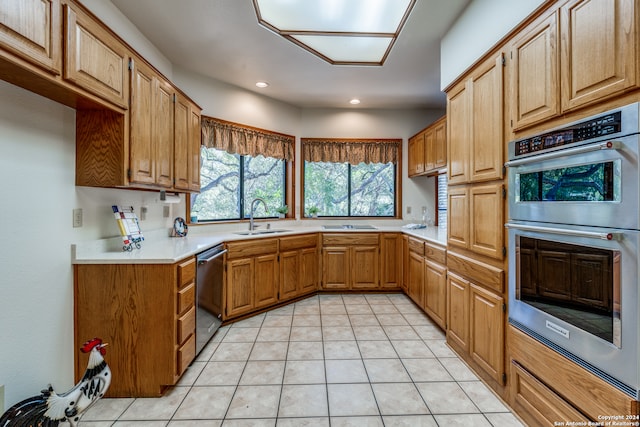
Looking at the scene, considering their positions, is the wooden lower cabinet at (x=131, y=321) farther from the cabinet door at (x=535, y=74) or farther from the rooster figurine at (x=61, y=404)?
the cabinet door at (x=535, y=74)

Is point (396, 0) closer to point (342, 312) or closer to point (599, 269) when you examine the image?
point (599, 269)

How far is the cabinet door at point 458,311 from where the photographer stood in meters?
2.24

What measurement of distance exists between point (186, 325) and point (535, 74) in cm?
266

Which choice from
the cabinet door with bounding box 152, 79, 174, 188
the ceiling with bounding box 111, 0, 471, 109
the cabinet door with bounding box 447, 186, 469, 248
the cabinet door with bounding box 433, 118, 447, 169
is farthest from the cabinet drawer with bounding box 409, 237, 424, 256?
the cabinet door with bounding box 152, 79, 174, 188

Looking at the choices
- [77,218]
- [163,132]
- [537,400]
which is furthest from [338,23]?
[537,400]

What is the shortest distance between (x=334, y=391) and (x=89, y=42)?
8.31ft

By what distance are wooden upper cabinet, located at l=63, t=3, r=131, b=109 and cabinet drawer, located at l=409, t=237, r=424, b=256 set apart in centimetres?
297

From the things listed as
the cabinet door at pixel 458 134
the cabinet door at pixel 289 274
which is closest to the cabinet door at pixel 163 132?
the cabinet door at pixel 289 274

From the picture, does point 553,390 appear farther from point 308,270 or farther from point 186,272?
point 308,270

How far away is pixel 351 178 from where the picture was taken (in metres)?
4.71

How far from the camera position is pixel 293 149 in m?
4.46

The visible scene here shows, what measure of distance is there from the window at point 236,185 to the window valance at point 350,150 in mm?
490

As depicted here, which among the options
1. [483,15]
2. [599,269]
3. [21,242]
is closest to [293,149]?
[483,15]

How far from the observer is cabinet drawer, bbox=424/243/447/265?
2.73 meters
